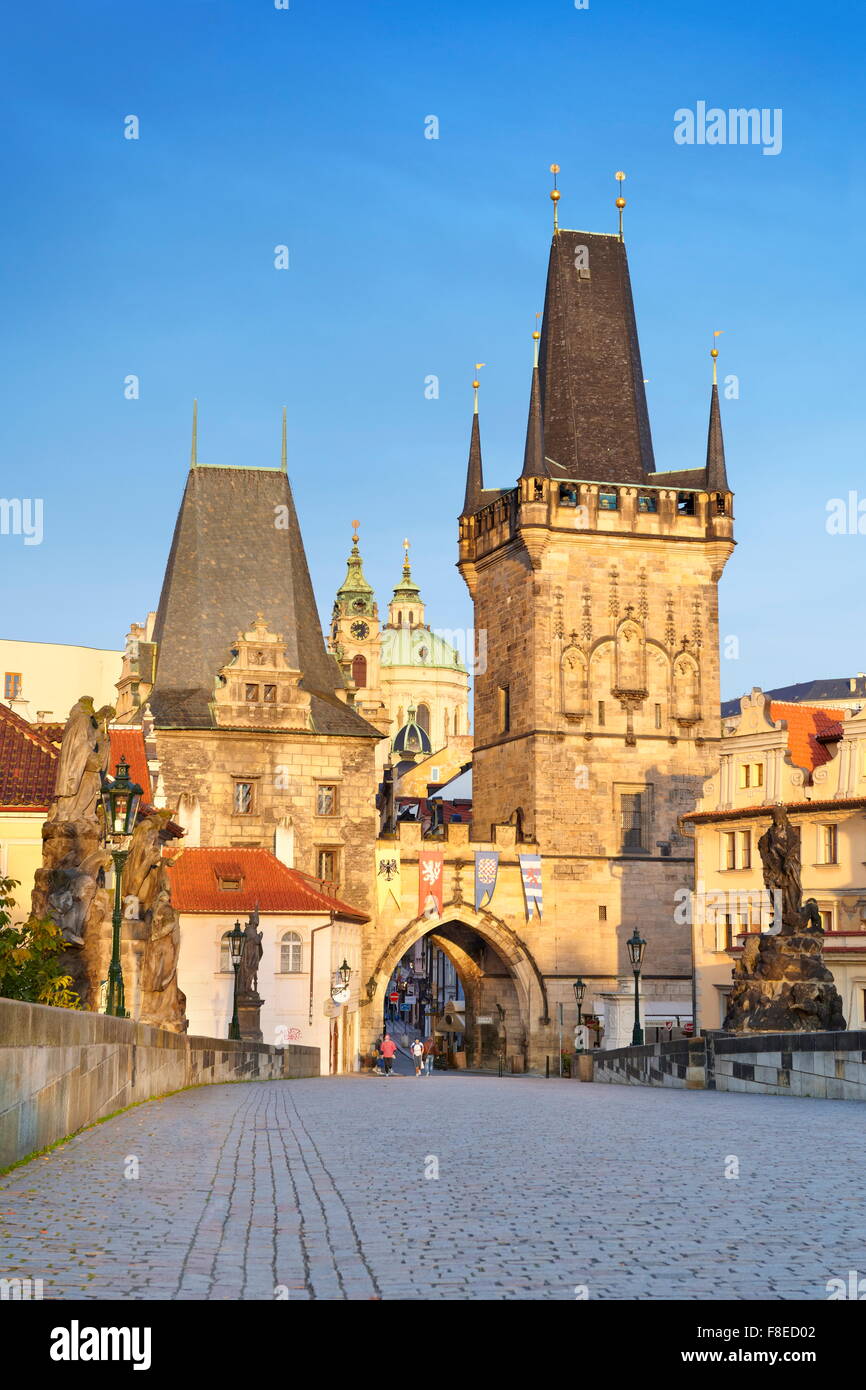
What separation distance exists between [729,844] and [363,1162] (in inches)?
1725

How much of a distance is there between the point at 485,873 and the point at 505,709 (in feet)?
25.2

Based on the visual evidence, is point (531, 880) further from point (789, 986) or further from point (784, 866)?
point (789, 986)

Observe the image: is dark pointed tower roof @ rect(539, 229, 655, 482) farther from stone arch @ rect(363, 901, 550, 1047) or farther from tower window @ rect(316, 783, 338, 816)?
stone arch @ rect(363, 901, 550, 1047)

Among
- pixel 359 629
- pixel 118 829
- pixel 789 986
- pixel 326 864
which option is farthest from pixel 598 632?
pixel 359 629

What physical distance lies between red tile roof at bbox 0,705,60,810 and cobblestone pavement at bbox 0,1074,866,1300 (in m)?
23.3

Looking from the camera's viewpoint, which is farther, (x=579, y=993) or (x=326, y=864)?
(x=326, y=864)

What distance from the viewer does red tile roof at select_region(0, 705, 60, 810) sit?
38.2 metres

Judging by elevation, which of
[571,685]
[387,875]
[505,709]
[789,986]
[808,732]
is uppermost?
[571,685]

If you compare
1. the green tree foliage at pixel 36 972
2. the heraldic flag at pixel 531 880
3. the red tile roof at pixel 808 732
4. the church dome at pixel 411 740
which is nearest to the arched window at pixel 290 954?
the heraldic flag at pixel 531 880

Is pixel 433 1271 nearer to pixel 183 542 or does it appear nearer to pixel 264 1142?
pixel 264 1142

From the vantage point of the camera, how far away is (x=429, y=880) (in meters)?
63.6

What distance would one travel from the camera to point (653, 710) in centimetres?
6756
